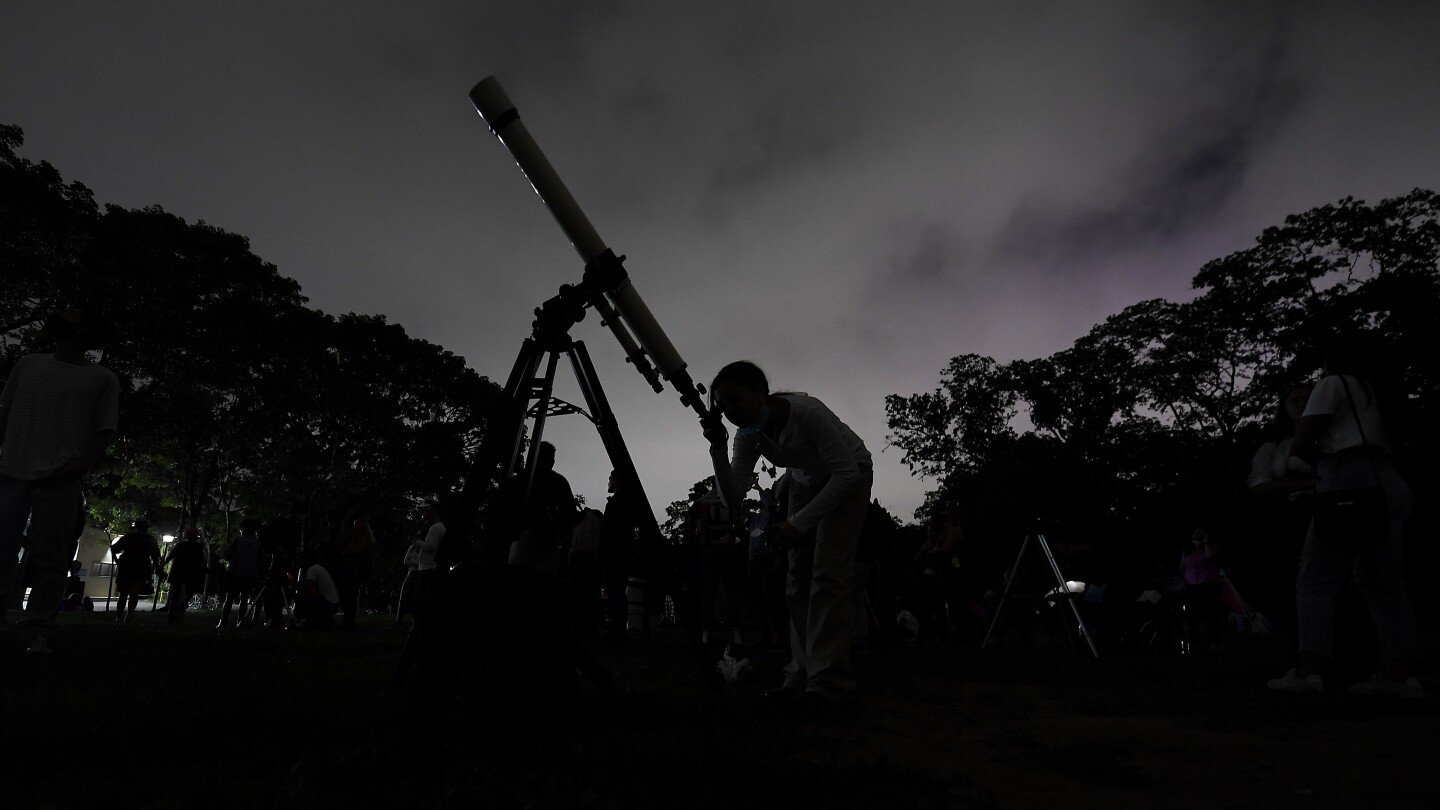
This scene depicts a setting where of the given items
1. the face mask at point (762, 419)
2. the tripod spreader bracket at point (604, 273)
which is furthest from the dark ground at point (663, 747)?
the tripod spreader bracket at point (604, 273)

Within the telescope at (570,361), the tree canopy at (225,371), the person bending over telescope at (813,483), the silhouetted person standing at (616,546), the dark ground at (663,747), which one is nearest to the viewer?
the dark ground at (663,747)

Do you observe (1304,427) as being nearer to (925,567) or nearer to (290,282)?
(925,567)

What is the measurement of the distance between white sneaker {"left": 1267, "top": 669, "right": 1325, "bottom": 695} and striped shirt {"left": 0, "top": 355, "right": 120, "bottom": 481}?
818cm

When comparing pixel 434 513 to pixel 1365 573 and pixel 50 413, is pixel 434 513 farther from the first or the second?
pixel 1365 573

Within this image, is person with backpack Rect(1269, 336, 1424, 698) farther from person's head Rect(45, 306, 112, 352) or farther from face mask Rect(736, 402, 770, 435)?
person's head Rect(45, 306, 112, 352)

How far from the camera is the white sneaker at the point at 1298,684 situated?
4.89 m

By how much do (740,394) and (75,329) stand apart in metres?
4.89

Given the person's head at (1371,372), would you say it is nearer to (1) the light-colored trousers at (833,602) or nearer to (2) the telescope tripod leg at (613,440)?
(1) the light-colored trousers at (833,602)

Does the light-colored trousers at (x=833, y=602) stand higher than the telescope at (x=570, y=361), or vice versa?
the telescope at (x=570, y=361)

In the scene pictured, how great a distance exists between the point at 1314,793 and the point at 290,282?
26.6m

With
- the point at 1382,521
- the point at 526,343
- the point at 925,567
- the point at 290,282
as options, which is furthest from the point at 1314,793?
the point at 290,282

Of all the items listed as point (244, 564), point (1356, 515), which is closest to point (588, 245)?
point (1356, 515)

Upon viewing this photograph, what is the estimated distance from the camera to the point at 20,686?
149 inches

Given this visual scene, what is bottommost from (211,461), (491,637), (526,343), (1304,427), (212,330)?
(491,637)
